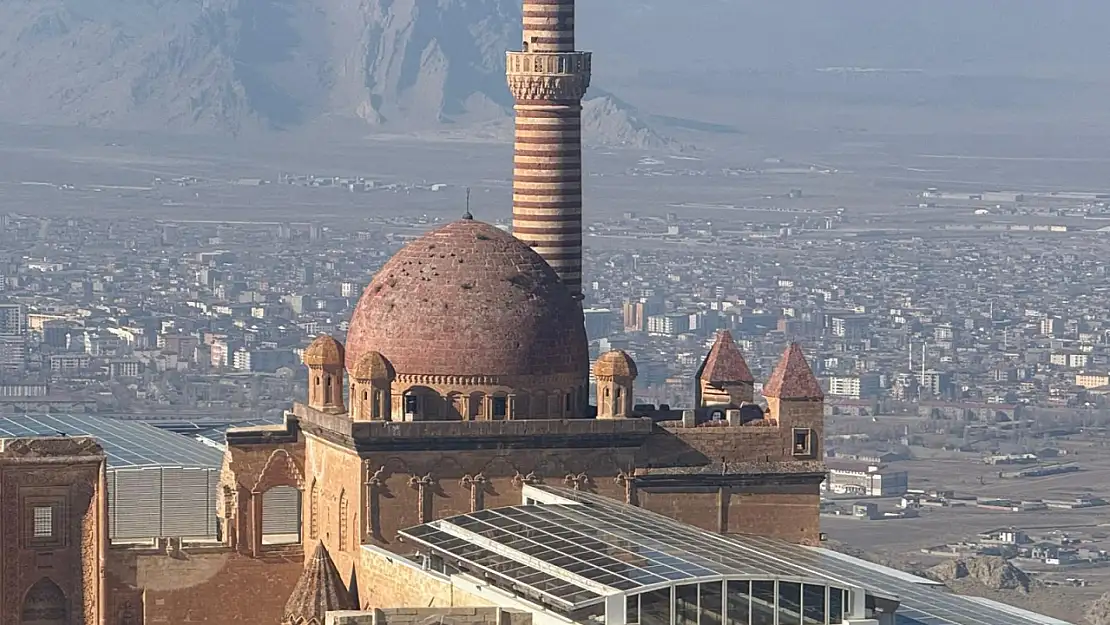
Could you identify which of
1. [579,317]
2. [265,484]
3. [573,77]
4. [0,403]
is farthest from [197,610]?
[0,403]

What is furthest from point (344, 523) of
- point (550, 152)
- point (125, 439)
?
point (125, 439)

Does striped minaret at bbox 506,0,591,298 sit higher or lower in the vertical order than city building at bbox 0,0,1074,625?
higher

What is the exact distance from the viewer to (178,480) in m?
68.2

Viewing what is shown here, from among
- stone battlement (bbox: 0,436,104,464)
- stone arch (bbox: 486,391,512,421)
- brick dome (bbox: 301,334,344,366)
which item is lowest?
stone battlement (bbox: 0,436,104,464)

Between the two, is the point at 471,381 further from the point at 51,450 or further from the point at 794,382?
the point at 51,450

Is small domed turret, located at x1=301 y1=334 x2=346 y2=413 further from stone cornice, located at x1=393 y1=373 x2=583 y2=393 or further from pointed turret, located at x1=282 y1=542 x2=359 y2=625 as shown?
pointed turret, located at x1=282 y1=542 x2=359 y2=625

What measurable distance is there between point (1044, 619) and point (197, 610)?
15.5 metres

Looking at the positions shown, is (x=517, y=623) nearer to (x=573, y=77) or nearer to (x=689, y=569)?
(x=689, y=569)

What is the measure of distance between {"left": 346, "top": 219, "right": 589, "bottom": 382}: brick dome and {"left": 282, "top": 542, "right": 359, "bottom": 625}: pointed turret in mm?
3985

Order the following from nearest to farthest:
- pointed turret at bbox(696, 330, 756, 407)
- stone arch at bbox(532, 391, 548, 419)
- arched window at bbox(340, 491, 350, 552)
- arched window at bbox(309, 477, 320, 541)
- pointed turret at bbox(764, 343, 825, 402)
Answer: arched window at bbox(340, 491, 350, 552)
stone arch at bbox(532, 391, 548, 419)
arched window at bbox(309, 477, 320, 541)
pointed turret at bbox(764, 343, 825, 402)
pointed turret at bbox(696, 330, 756, 407)

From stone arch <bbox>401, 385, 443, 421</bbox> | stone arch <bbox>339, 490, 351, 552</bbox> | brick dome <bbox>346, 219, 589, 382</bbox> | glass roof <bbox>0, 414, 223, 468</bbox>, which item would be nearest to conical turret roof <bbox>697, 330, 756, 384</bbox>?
brick dome <bbox>346, 219, 589, 382</bbox>

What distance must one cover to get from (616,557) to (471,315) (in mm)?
9647

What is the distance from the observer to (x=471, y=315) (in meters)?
62.8

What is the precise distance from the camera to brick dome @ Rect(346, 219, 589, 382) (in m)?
62.6
